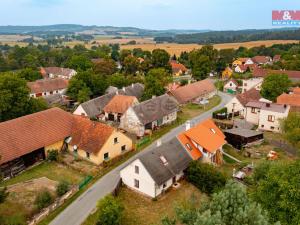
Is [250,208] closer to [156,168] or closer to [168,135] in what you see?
[156,168]

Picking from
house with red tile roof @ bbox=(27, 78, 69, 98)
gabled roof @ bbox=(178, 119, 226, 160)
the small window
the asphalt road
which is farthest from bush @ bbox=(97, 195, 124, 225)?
house with red tile roof @ bbox=(27, 78, 69, 98)

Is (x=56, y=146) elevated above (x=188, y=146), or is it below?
below

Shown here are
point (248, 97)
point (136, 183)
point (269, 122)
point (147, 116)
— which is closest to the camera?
point (136, 183)

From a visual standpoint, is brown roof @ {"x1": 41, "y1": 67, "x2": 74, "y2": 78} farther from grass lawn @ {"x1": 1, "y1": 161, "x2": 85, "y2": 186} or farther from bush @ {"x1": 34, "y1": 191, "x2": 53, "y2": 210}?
bush @ {"x1": 34, "y1": 191, "x2": 53, "y2": 210}

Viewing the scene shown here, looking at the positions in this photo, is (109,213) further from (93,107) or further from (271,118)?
(271,118)

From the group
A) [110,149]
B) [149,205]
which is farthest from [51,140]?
[149,205]

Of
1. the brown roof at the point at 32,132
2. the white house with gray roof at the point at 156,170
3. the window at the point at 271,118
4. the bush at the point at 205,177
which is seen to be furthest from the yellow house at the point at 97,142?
the window at the point at 271,118

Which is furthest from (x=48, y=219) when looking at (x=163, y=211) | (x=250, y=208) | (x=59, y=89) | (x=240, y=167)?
(x=59, y=89)
